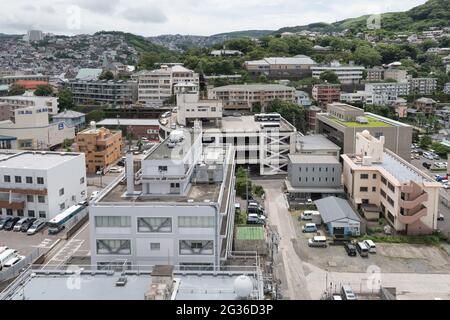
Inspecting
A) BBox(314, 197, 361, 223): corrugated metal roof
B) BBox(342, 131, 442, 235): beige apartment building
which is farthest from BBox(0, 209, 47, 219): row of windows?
BBox(342, 131, 442, 235): beige apartment building

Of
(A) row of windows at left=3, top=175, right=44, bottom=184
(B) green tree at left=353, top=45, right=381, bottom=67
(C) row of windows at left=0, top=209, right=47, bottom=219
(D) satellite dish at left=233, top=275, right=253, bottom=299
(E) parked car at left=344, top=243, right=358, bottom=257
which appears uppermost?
(B) green tree at left=353, top=45, right=381, bottom=67

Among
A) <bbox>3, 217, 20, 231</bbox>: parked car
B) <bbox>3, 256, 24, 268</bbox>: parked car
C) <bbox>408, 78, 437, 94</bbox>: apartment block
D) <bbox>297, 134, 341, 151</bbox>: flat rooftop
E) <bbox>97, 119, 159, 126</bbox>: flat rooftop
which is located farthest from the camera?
<bbox>408, 78, 437, 94</bbox>: apartment block

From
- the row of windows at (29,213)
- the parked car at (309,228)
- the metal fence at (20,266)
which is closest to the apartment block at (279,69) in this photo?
the parked car at (309,228)

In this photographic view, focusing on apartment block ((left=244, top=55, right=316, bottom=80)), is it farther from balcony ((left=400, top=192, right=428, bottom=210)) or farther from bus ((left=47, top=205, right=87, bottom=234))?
balcony ((left=400, top=192, right=428, bottom=210))

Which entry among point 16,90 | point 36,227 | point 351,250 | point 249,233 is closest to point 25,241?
point 36,227

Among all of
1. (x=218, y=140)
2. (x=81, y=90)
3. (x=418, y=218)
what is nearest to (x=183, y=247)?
(x=418, y=218)

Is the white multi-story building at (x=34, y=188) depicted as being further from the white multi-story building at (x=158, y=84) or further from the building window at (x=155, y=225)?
the white multi-story building at (x=158, y=84)
